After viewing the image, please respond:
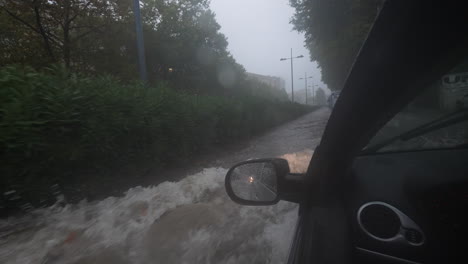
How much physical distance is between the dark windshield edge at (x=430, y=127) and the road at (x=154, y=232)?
1141 millimetres

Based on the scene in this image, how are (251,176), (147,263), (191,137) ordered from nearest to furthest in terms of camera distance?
(147,263), (251,176), (191,137)

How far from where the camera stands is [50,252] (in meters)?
2.24

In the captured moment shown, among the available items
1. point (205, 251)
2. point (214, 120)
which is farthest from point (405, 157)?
point (214, 120)

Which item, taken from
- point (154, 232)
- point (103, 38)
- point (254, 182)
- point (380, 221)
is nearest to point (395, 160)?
point (380, 221)

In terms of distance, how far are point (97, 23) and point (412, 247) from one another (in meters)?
15.5

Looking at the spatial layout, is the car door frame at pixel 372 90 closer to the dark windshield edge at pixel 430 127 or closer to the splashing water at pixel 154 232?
the dark windshield edge at pixel 430 127

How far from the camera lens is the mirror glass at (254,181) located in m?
1.92

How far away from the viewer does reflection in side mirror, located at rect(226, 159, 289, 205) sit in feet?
5.64

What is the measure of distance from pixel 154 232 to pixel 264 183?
148 cm

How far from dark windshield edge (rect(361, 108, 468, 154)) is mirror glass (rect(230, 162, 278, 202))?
2.77 ft

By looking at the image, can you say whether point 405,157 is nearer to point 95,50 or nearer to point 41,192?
point 41,192

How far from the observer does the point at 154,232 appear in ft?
7.92

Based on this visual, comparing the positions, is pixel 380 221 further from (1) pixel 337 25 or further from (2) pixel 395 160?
(1) pixel 337 25

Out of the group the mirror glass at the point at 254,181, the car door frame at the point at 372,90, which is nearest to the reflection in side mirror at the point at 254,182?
the mirror glass at the point at 254,181
